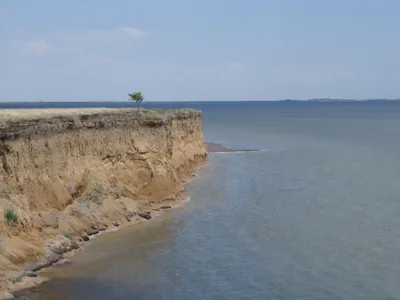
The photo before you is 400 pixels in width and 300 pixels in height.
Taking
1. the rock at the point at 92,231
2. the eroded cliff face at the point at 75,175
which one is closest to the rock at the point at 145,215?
the eroded cliff face at the point at 75,175

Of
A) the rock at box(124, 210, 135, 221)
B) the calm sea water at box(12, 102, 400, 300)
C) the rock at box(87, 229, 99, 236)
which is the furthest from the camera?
the rock at box(124, 210, 135, 221)

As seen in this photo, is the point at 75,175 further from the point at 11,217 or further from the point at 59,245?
the point at 11,217

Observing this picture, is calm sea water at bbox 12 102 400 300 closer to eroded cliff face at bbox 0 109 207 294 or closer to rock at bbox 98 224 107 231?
rock at bbox 98 224 107 231

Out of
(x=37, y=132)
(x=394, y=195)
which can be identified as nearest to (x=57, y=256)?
(x=37, y=132)

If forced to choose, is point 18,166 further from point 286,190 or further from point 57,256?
point 286,190

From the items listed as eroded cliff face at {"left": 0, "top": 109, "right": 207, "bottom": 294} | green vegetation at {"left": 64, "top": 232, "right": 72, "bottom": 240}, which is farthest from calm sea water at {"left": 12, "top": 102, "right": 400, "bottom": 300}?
eroded cliff face at {"left": 0, "top": 109, "right": 207, "bottom": 294}

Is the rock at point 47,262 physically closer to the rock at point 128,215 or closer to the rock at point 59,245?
the rock at point 59,245

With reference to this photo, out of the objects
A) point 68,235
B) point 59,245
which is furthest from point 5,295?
point 68,235

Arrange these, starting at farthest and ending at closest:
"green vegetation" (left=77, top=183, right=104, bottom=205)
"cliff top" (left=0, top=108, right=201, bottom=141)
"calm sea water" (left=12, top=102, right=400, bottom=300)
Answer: "green vegetation" (left=77, top=183, right=104, bottom=205), "cliff top" (left=0, top=108, right=201, bottom=141), "calm sea water" (left=12, top=102, right=400, bottom=300)
